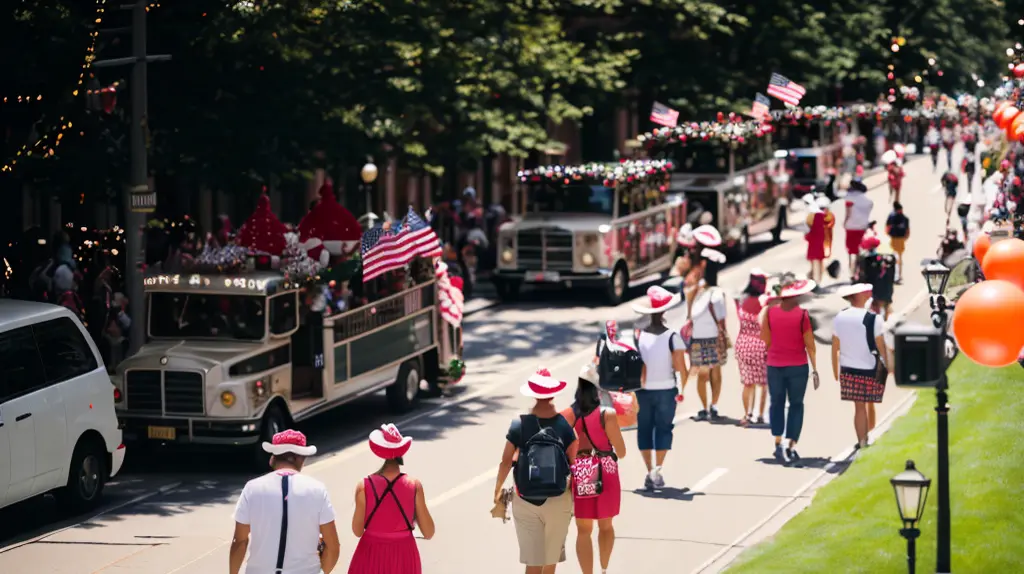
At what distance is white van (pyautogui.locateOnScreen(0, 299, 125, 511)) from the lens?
16312 mm

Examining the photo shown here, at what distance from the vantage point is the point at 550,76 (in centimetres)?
3912

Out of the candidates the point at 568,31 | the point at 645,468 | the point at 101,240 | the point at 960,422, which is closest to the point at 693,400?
the point at 645,468

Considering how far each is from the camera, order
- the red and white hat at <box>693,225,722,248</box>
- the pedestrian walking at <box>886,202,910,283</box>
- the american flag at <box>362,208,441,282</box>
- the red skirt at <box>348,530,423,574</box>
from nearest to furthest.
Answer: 1. the red skirt at <box>348,530,423,574</box>
2. the american flag at <box>362,208,441,282</box>
3. the red and white hat at <box>693,225,722,248</box>
4. the pedestrian walking at <box>886,202,910,283</box>

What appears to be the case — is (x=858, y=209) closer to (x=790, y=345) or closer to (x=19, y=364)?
(x=790, y=345)

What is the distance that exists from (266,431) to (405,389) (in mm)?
3974

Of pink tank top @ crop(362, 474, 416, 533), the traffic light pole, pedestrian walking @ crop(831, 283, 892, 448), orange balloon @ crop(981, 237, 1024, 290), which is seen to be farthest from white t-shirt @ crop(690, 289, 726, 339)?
pink tank top @ crop(362, 474, 416, 533)

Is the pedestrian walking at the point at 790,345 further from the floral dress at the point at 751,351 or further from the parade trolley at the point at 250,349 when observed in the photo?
the parade trolley at the point at 250,349

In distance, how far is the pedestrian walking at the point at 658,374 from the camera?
56.3 ft

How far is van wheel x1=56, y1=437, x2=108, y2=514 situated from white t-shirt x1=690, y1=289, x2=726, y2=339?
23.4 feet

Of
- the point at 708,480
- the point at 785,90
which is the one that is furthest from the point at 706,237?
the point at 785,90

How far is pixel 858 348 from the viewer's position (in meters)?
18.4

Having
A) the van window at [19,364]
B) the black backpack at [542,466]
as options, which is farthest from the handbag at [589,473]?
the van window at [19,364]

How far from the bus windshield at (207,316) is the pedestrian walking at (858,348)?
6.30 meters

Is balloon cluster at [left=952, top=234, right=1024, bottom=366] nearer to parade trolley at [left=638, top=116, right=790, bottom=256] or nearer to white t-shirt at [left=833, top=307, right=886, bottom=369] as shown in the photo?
white t-shirt at [left=833, top=307, right=886, bottom=369]
